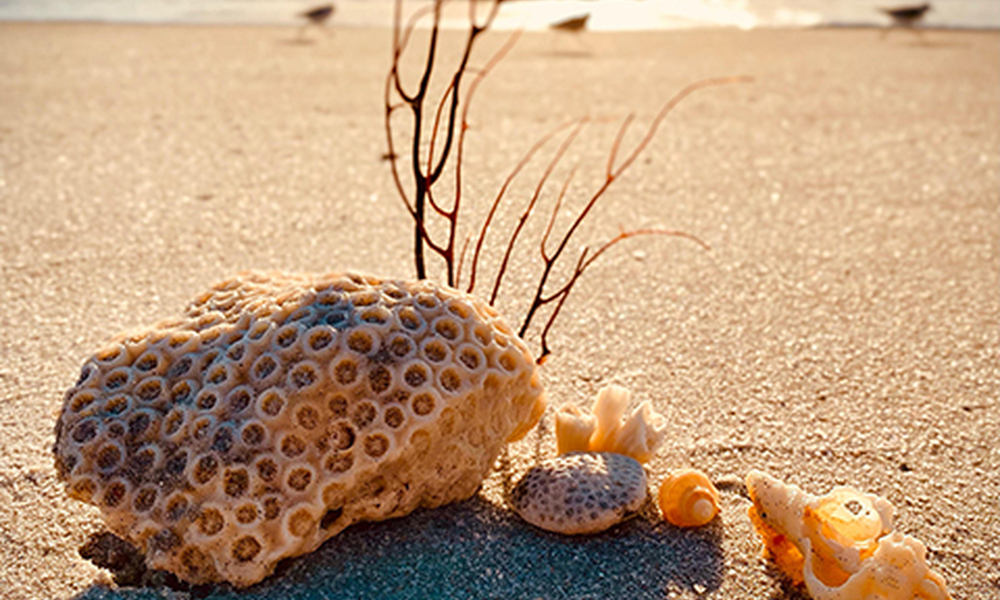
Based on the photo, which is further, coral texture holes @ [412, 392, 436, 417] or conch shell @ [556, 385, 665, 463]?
conch shell @ [556, 385, 665, 463]

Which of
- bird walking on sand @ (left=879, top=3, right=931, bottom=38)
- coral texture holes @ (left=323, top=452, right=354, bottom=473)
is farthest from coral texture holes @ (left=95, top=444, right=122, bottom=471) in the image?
bird walking on sand @ (left=879, top=3, right=931, bottom=38)

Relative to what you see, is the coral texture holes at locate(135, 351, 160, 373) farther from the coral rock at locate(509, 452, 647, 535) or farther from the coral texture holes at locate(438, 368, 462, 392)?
the coral rock at locate(509, 452, 647, 535)

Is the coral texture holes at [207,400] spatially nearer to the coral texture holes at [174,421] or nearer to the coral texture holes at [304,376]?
the coral texture holes at [174,421]

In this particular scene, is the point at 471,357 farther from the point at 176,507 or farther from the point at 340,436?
the point at 176,507

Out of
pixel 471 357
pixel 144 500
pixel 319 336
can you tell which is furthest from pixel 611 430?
pixel 144 500

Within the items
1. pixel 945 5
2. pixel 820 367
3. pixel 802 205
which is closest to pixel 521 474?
pixel 820 367

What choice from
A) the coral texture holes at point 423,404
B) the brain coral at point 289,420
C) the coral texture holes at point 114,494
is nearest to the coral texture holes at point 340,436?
the brain coral at point 289,420
